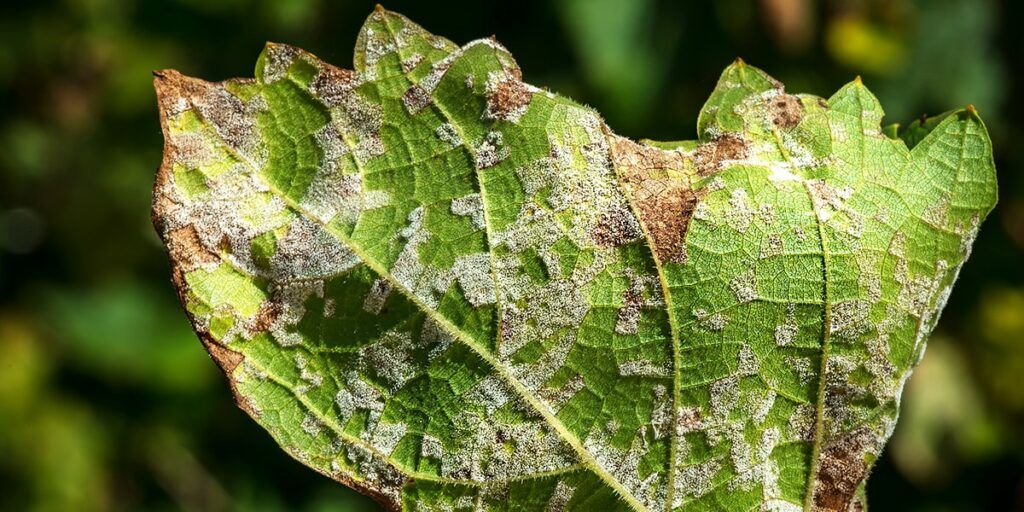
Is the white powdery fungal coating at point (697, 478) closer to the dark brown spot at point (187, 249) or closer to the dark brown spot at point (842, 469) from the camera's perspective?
the dark brown spot at point (842, 469)

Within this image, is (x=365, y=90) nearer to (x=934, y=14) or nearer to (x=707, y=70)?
(x=707, y=70)

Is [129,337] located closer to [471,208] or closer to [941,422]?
[471,208]

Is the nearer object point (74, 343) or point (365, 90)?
point (365, 90)

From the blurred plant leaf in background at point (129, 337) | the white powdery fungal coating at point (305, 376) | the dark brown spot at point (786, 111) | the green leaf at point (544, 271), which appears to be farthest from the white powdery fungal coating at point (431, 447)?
the blurred plant leaf in background at point (129, 337)

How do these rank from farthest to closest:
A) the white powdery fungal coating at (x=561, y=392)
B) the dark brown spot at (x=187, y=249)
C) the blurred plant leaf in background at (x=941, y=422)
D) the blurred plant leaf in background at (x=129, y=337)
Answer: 1. the blurred plant leaf in background at (x=129, y=337)
2. the blurred plant leaf in background at (x=941, y=422)
3. the white powdery fungal coating at (x=561, y=392)
4. the dark brown spot at (x=187, y=249)

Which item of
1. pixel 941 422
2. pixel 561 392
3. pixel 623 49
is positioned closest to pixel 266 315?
pixel 561 392

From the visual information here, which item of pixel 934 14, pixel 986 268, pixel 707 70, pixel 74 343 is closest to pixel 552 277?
pixel 707 70

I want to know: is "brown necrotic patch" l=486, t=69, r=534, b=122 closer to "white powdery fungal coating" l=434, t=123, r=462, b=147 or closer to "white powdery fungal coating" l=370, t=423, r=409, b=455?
"white powdery fungal coating" l=434, t=123, r=462, b=147
